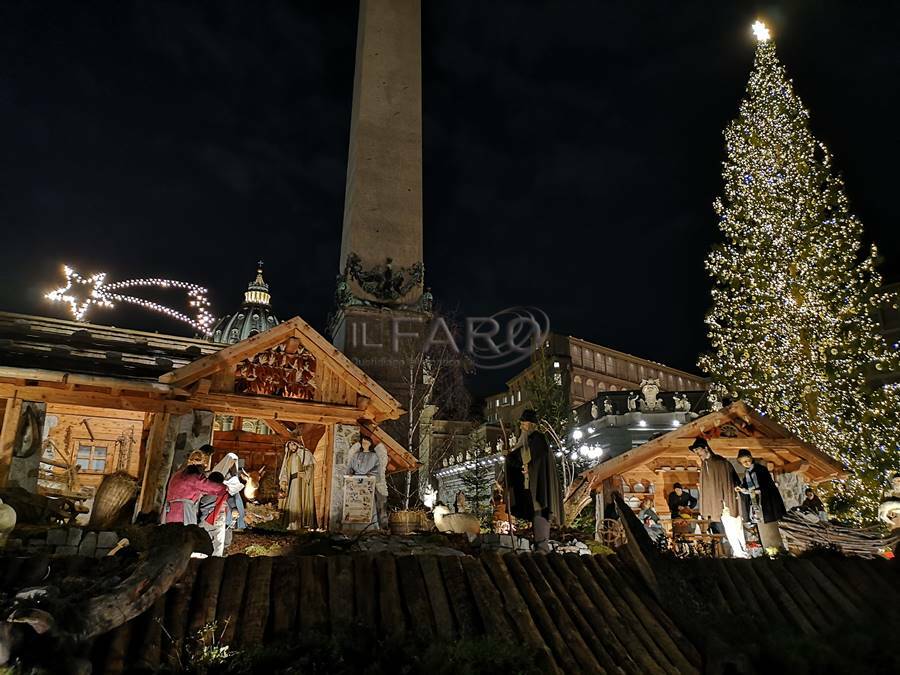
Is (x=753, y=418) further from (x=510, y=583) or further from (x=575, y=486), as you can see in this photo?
(x=510, y=583)

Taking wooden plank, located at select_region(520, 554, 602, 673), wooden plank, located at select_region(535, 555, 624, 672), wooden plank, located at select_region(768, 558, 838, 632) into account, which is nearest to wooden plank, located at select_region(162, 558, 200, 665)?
wooden plank, located at select_region(520, 554, 602, 673)

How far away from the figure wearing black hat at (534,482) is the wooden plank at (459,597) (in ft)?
8.31

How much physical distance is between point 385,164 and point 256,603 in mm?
21018

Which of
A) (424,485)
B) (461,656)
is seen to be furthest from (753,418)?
(461,656)

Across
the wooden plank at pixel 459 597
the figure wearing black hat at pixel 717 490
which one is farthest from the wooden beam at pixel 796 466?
the wooden plank at pixel 459 597

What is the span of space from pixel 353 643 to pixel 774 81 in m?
25.2

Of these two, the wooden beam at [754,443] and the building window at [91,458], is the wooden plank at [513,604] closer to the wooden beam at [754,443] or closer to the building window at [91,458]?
the wooden beam at [754,443]

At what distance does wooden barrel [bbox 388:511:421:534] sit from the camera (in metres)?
13.2

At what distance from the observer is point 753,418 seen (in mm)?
16094

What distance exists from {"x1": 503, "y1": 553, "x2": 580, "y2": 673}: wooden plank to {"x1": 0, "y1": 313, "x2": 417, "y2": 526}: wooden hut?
755cm

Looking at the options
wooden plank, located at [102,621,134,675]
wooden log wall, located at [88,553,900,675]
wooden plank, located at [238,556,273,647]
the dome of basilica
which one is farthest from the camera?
the dome of basilica

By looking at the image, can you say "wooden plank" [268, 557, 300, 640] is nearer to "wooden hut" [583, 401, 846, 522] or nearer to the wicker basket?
the wicker basket

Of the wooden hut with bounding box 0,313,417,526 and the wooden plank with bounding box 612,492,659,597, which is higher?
the wooden hut with bounding box 0,313,417,526

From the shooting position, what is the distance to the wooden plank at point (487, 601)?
18.0 ft
